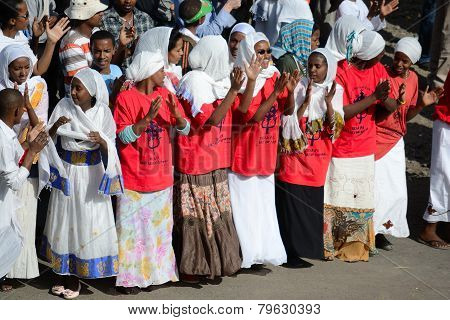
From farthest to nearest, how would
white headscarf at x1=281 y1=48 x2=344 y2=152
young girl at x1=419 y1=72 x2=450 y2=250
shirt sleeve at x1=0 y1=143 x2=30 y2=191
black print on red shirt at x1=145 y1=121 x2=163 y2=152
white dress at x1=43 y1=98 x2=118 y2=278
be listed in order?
young girl at x1=419 y1=72 x2=450 y2=250
white headscarf at x1=281 y1=48 x2=344 y2=152
black print on red shirt at x1=145 y1=121 x2=163 y2=152
white dress at x1=43 y1=98 x2=118 y2=278
shirt sleeve at x1=0 y1=143 x2=30 y2=191

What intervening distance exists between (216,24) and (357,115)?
1907mm

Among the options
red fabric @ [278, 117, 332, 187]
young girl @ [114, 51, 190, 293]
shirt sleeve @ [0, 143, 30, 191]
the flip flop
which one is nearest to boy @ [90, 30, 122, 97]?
young girl @ [114, 51, 190, 293]

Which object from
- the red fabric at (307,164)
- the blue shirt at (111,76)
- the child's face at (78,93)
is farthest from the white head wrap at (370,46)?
the child's face at (78,93)

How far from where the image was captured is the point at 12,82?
7.14 m

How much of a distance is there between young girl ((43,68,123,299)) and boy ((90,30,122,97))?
1.96 ft

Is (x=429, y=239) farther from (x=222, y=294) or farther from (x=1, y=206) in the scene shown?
(x=1, y=206)

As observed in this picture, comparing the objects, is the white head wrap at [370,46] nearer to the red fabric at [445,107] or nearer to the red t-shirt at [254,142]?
the red t-shirt at [254,142]

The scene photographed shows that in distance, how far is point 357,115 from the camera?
326 inches

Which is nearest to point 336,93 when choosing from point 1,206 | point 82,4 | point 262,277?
point 262,277

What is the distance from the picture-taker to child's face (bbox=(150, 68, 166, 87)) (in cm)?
720

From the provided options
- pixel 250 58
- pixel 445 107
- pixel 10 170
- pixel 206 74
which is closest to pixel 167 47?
pixel 206 74

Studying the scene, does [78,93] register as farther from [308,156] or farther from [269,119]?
[308,156]

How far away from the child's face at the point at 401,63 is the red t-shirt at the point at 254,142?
4.71ft

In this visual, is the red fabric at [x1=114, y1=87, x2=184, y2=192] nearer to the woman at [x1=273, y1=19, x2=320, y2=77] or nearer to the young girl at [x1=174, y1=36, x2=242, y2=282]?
the young girl at [x1=174, y1=36, x2=242, y2=282]
